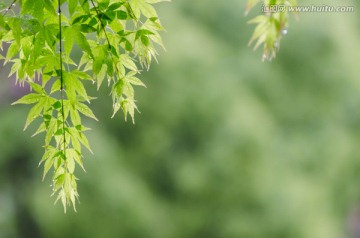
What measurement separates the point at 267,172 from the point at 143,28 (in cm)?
342

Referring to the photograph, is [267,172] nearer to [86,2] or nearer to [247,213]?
[247,213]

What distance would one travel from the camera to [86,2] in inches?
38.2

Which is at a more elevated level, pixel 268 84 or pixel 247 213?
pixel 268 84

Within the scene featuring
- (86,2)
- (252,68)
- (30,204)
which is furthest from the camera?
(252,68)

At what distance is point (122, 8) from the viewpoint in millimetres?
1028

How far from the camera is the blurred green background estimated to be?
4082 millimetres

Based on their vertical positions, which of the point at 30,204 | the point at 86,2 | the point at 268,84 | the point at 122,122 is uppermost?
the point at 268,84

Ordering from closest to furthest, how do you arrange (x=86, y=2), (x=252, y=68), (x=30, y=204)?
(x=86, y=2), (x=30, y=204), (x=252, y=68)

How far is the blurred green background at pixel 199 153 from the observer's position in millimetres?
4082

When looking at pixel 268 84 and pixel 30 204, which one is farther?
pixel 268 84

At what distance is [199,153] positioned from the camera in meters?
4.29

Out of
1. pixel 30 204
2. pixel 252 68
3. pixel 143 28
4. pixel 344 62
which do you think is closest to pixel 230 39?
pixel 252 68

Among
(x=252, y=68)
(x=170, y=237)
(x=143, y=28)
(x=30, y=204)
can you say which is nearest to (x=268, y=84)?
(x=252, y=68)

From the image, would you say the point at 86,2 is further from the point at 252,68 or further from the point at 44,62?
the point at 252,68
